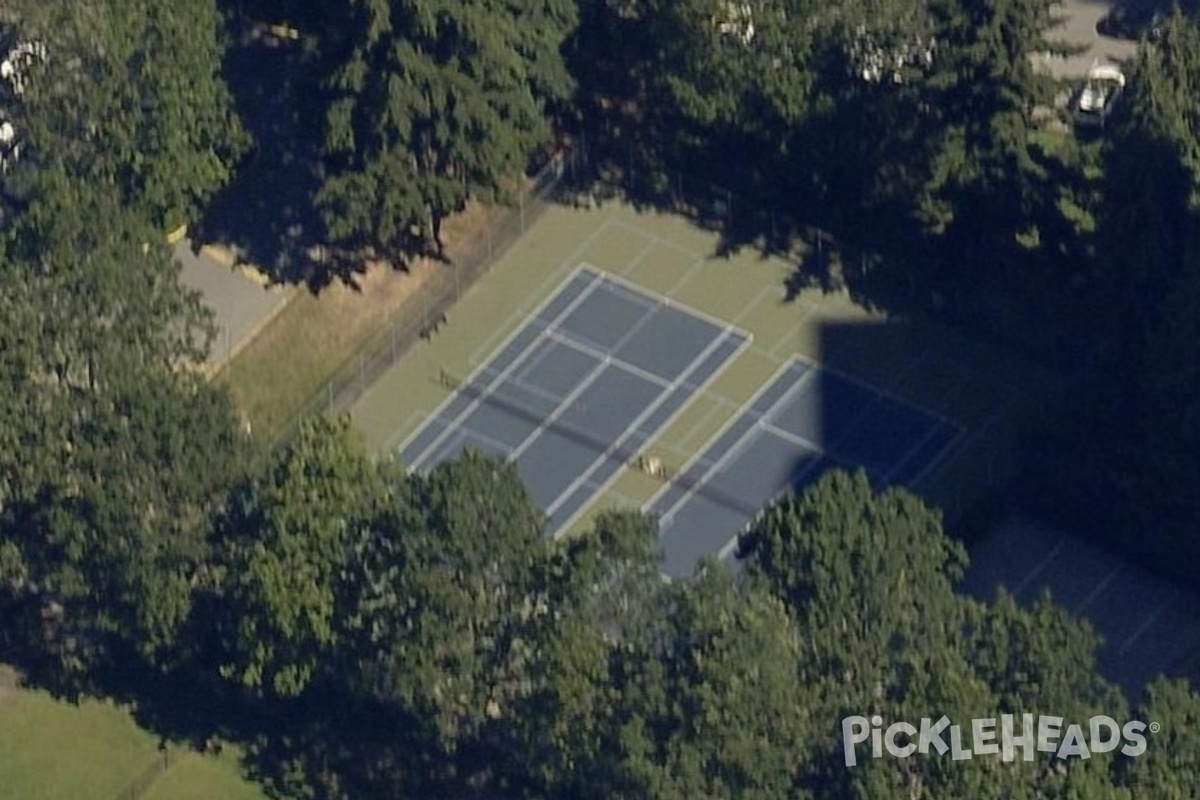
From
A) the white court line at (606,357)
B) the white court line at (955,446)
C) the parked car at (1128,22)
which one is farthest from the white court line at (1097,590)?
the parked car at (1128,22)

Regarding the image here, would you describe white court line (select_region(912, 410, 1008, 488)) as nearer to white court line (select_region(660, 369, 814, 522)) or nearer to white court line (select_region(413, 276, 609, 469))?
white court line (select_region(660, 369, 814, 522))

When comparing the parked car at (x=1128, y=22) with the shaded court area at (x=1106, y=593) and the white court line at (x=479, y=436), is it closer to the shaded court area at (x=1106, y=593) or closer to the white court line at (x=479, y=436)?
the shaded court area at (x=1106, y=593)

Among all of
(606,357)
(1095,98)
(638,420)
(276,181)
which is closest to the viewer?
(638,420)

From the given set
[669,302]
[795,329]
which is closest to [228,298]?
[669,302]

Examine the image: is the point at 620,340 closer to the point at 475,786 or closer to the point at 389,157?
the point at 389,157

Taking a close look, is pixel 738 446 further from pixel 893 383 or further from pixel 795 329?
pixel 893 383

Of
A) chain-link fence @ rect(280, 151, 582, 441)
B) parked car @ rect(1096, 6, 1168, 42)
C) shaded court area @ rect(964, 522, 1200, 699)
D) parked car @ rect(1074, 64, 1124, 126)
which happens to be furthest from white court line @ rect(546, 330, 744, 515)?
parked car @ rect(1096, 6, 1168, 42)
